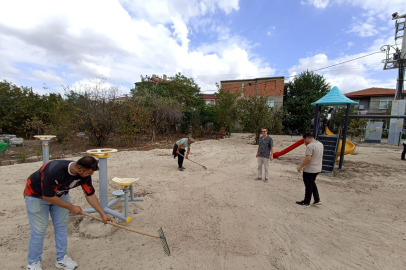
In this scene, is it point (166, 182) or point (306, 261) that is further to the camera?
point (166, 182)

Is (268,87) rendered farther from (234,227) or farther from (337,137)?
(234,227)

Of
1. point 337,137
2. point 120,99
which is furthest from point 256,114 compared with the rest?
point 120,99

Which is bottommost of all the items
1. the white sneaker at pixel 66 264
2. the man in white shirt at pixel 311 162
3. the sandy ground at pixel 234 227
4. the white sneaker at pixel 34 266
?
the sandy ground at pixel 234 227

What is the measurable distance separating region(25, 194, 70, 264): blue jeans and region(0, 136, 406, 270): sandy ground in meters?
0.25

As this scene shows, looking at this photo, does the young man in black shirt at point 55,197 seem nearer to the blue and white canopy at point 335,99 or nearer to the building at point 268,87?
the blue and white canopy at point 335,99

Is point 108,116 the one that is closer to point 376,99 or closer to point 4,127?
point 4,127

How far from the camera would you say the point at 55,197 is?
1922 millimetres

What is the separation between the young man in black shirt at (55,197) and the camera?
1.91 m

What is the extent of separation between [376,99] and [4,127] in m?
40.3

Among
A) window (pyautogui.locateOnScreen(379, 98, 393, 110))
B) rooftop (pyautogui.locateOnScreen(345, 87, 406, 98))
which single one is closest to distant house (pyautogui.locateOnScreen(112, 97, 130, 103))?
rooftop (pyautogui.locateOnScreen(345, 87, 406, 98))

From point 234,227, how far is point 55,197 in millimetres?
2481

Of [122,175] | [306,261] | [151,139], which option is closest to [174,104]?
[151,139]

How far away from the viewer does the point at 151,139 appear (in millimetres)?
13508

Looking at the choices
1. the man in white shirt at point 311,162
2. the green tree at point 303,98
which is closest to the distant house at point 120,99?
the man in white shirt at point 311,162
